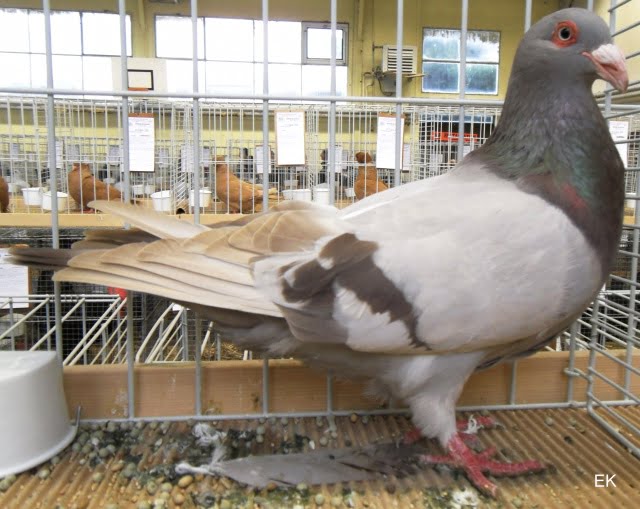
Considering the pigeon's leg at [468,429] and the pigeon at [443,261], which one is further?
the pigeon's leg at [468,429]

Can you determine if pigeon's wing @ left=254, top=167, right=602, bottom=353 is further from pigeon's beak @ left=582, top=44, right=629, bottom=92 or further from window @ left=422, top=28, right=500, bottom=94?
window @ left=422, top=28, right=500, bottom=94

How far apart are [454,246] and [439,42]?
7.63m

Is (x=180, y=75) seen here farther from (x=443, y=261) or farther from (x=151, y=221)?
(x=443, y=261)

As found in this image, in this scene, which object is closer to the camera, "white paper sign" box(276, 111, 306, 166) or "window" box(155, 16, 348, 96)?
"white paper sign" box(276, 111, 306, 166)

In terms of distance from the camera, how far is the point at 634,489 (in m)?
Answer: 1.05

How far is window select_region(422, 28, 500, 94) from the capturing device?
765 cm

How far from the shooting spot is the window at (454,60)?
25.1 ft

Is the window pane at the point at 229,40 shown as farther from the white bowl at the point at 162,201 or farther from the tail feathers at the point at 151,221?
the tail feathers at the point at 151,221

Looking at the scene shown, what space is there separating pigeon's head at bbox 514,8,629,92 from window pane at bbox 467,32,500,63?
7.24 metres

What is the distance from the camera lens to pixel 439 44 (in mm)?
7723

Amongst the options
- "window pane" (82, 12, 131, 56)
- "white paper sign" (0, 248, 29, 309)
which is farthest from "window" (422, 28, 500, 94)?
"white paper sign" (0, 248, 29, 309)

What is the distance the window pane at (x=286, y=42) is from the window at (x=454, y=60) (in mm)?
1921

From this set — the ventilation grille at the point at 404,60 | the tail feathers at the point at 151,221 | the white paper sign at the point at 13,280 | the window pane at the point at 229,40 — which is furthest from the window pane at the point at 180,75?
the tail feathers at the point at 151,221

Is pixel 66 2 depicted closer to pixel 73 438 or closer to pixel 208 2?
pixel 208 2
